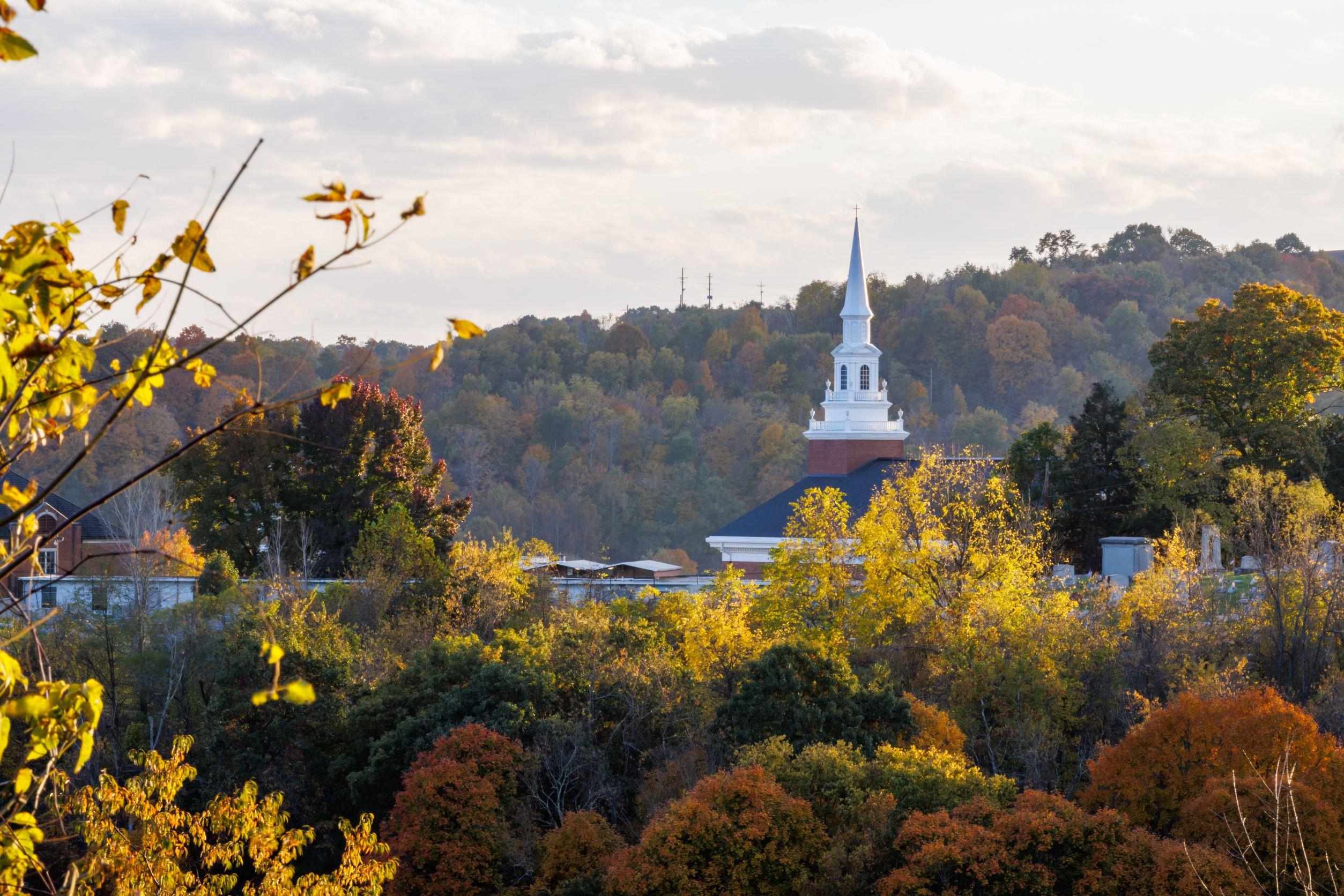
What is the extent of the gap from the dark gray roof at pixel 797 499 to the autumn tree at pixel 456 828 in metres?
23.5

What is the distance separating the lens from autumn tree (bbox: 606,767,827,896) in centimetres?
1852

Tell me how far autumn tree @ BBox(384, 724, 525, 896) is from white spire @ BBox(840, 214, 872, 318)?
31.9 m

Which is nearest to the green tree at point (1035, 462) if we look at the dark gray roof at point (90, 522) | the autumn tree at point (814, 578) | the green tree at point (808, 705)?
the autumn tree at point (814, 578)

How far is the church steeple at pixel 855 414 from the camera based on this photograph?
166ft

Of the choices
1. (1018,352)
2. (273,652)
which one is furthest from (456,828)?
(1018,352)

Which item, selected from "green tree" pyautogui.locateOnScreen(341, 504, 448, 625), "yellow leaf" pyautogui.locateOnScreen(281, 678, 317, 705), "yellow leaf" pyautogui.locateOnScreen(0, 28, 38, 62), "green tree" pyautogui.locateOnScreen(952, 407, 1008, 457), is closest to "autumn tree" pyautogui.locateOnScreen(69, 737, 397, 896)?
"yellow leaf" pyautogui.locateOnScreen(281, 678, 317, 705)

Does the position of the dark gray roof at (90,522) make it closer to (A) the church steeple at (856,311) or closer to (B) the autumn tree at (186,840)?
(A) the church steeple at (856,311)

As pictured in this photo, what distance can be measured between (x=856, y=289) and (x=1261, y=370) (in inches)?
675

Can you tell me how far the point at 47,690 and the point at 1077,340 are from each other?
92.7m

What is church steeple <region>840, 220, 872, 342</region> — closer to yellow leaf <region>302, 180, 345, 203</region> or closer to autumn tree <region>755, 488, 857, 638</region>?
autumn tree <region>755, 488, 857, 638</region>

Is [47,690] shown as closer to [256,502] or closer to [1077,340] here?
[256,502]

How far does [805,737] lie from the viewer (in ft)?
73.0

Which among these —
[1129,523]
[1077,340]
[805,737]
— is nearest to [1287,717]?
[805,737]

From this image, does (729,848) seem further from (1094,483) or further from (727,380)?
(727,380)
